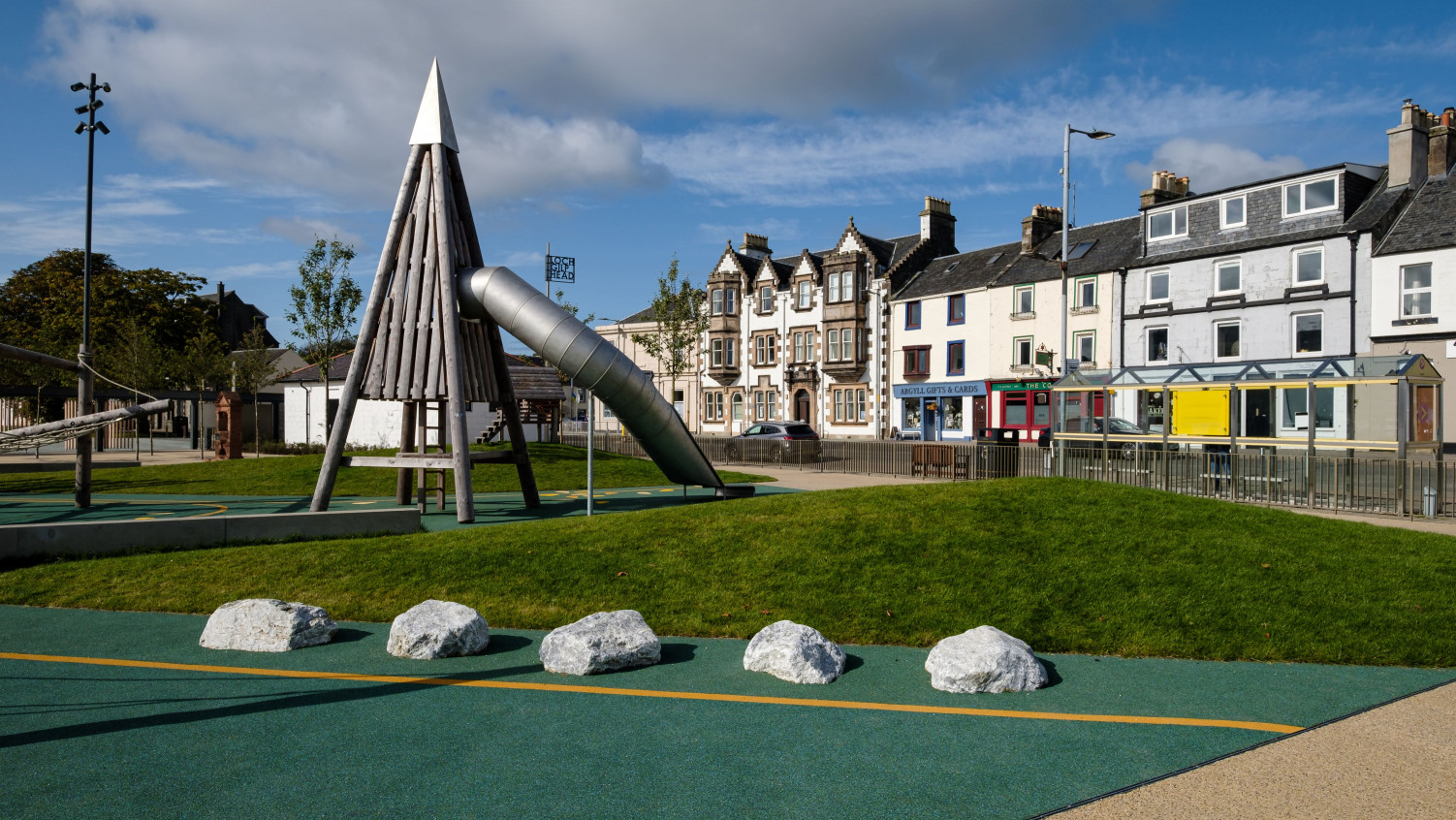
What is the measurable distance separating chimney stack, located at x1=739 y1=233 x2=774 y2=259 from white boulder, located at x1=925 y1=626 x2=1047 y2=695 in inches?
2237

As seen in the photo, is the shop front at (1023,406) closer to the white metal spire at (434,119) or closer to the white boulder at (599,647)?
the white metal spire at (434,119)

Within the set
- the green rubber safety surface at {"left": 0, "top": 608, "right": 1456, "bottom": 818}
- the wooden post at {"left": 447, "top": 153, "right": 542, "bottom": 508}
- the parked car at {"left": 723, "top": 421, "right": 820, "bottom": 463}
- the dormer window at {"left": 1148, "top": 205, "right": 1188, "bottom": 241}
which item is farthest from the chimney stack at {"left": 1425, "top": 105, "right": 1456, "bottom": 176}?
the wooden post at {"left": 447, "top": 153, "right": 542, "bottom": 508}

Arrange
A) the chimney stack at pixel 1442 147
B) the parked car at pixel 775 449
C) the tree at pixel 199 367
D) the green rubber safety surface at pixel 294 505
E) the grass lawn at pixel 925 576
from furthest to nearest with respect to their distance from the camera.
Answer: the tree at pixel 199 367, the chimney stack at pixel 1442 147, the parked car at pixel 775 449, the green rubber safety surface at pixel 294 505, the grass lawn at pixel 925 576

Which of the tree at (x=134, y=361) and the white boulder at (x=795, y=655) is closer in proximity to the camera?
the white boulder at (x=795, y=655)

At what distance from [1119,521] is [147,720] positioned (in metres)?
10.1

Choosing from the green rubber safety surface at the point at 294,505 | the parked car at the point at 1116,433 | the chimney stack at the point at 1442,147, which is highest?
the chimney stack at the point at 1442,147

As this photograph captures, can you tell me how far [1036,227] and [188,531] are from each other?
4497cm

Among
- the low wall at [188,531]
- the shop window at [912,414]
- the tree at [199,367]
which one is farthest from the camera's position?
the shop window at [912,414]

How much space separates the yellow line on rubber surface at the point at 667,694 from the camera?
255 inches

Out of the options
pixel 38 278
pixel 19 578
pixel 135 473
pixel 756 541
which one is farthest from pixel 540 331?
pixel 38 278

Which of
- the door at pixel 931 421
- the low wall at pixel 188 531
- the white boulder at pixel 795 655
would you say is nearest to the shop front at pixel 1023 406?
the door at pixel 931 421

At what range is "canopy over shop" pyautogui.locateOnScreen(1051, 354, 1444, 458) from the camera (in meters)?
21.1

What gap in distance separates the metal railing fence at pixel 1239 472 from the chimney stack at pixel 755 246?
36.2 metres

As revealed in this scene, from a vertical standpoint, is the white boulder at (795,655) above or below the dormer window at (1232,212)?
below
